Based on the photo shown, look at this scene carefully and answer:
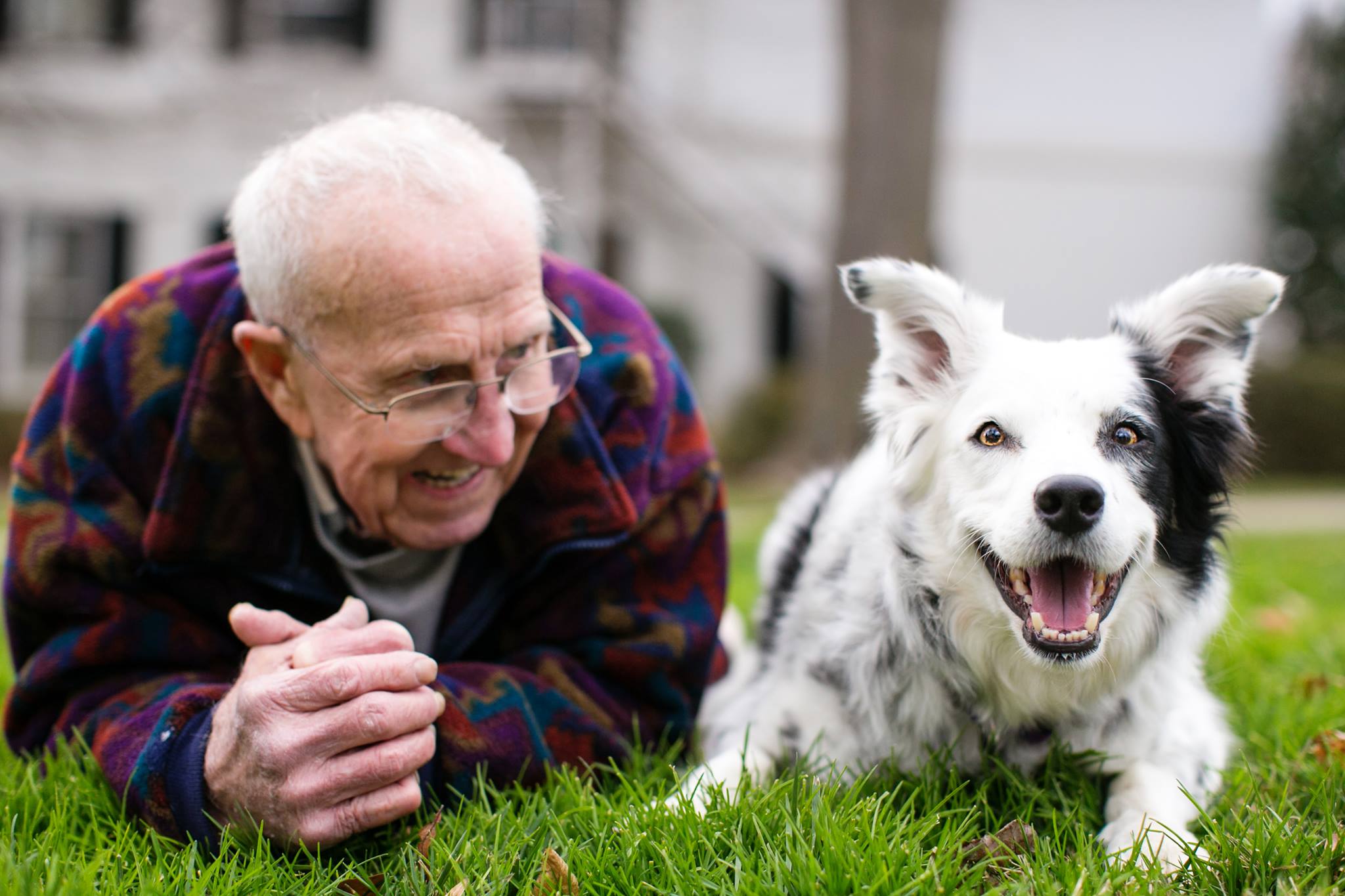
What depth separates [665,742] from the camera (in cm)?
267

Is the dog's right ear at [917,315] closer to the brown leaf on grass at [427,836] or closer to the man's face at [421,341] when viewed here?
the man's face at [421,341]

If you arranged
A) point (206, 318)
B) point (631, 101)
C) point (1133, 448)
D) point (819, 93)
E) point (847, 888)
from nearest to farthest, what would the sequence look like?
point (847, 888)
point (1133, 448)
point (206, 318)
point (631, 101)
point (819, 93)

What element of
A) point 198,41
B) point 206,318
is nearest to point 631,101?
point 198,41

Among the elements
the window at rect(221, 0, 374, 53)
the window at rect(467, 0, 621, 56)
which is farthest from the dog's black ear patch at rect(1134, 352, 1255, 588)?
the window at rect(221, 0, 374, 53)

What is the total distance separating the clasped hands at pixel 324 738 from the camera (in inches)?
78.4

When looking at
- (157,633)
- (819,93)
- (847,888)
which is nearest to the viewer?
(847,888)

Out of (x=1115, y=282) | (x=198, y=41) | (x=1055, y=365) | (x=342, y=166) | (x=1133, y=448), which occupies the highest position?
(x=198, y=41)

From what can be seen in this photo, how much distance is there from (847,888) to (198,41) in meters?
14.5

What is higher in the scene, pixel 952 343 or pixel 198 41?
pixel 198 41

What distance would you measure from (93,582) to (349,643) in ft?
2.27

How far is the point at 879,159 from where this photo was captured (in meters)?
6.18

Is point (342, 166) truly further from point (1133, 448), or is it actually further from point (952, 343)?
point (1133, 448)

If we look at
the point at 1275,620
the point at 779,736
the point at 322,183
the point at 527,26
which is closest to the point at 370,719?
the point at 779,736

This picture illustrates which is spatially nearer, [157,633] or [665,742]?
[157,633]
